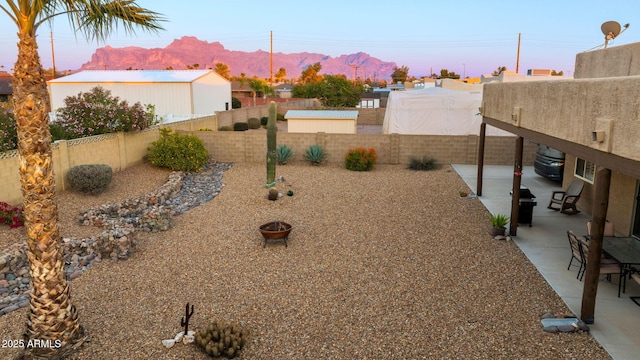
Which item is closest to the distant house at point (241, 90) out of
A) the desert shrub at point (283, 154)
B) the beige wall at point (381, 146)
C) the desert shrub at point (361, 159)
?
the beige wall at point (381, 146)

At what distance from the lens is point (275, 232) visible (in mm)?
10914

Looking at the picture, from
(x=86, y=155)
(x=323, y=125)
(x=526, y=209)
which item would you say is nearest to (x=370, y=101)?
(x=323, y=125)

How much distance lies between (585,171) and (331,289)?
9.53 metres

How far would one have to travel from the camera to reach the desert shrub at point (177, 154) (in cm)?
2012

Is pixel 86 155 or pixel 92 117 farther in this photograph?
pixel 92 117

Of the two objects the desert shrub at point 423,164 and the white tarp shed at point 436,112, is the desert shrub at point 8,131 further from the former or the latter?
the white tarp shed at point 436,112

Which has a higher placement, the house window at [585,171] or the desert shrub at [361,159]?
the house window at [585,171]

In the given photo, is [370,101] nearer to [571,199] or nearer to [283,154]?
[283,154]

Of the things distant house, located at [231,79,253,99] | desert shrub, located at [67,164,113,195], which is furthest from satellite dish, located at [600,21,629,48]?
distant house, located at [231,79,253,99]

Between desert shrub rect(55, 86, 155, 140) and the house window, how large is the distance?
646 inches

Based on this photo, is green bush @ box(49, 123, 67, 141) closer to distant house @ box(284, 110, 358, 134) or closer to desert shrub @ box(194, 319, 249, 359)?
desert shrub @ box(194, 319, 249, 359)

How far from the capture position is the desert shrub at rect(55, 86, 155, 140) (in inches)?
714

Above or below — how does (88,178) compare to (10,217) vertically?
above

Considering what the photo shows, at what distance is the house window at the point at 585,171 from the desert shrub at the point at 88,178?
48.5 feet
